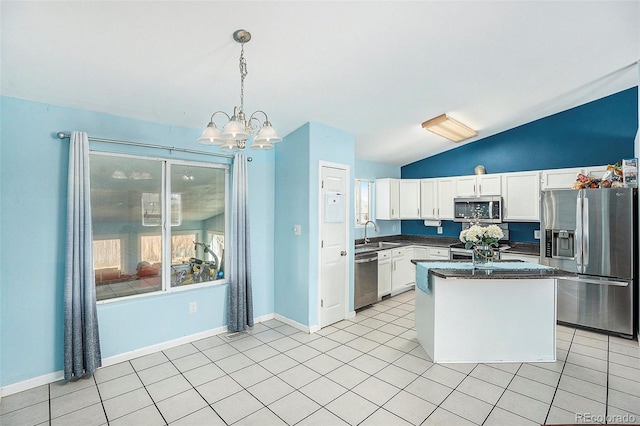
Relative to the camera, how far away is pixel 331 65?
2795mm

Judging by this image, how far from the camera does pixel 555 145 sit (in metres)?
5.00

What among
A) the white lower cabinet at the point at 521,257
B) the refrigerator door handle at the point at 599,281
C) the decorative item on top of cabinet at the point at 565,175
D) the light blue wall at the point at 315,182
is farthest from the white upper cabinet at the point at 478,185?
the light blue wall at the point at 315,182

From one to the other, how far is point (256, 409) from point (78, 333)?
1.75m

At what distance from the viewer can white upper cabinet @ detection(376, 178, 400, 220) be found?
610cm

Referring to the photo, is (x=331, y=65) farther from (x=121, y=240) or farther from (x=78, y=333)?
(x=78, y=333)

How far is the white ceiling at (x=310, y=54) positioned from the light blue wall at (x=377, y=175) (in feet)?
6.60

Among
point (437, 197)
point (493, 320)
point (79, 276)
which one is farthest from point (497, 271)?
point (79, 276)

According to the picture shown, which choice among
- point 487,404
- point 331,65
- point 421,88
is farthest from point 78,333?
point 421,88

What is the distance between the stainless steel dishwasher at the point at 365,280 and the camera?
15.4 ft

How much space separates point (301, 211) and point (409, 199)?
3.01m

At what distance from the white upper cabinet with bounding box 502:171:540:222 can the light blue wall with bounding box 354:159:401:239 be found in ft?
6.90

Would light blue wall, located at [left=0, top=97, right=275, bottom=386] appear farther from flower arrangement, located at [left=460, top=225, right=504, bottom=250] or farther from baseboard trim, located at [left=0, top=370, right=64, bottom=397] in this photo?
flower arrangement, located at [left=460, top=225, right=504, bottom=250]

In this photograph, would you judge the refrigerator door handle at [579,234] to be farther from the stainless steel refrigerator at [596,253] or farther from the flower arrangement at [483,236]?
the flower arrangement at [483,236]

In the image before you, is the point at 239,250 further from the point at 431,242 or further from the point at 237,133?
the point at 431,242
